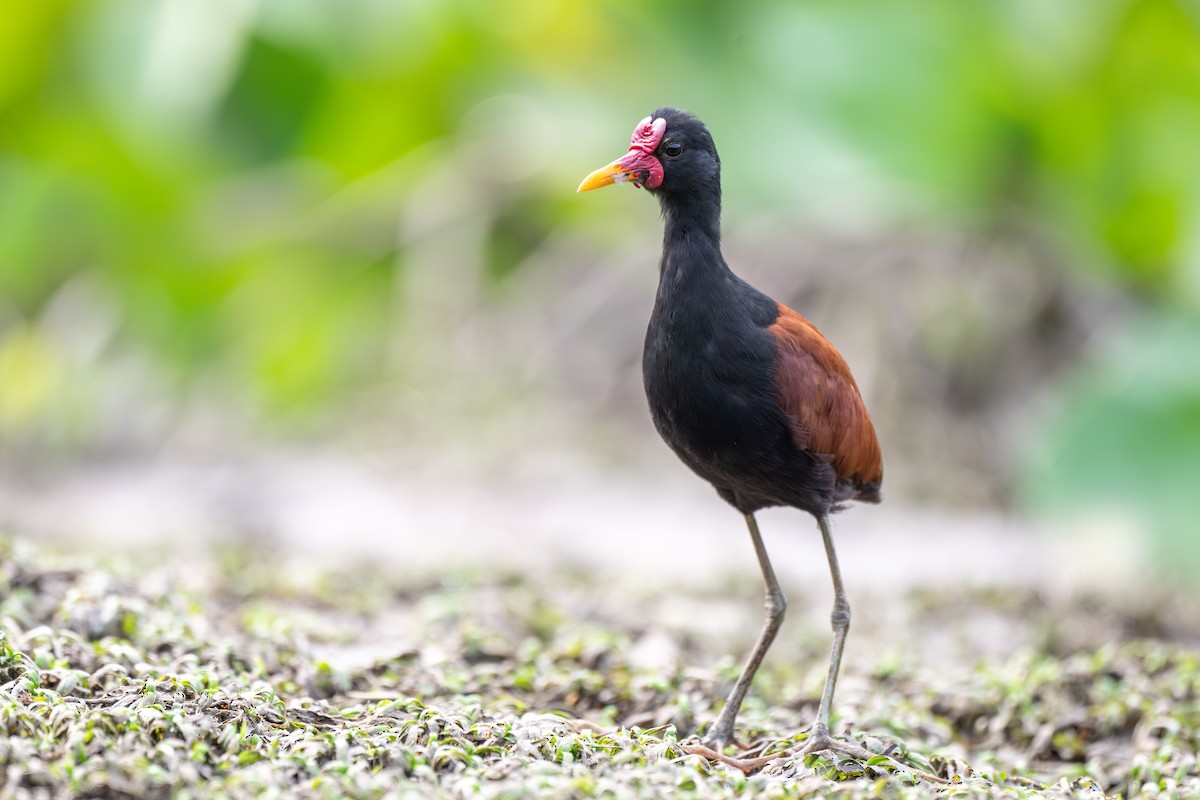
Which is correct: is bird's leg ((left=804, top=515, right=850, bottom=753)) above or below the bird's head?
below

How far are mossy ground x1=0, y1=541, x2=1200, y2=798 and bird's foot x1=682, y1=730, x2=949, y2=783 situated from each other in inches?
1.6

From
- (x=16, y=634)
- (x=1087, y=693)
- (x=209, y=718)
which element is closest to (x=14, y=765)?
(x=209, y=718)

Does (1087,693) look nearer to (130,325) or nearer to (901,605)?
(901,605)

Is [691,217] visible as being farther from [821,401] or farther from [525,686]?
[525,686]

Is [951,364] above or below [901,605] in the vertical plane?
above

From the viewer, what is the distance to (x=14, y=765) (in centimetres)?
287

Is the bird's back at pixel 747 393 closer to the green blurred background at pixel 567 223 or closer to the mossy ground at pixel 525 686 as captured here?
the mossy ground at pixel 525 686

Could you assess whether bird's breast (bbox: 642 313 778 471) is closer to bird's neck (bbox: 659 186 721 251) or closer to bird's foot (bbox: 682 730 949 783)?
bird's neck (bbox: 659 186 721 251)

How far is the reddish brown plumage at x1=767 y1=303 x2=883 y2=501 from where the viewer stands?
11.6ft

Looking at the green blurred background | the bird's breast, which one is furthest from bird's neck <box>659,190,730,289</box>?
the green blurred background

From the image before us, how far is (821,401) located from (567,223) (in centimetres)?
840

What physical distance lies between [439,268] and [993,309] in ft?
15.0

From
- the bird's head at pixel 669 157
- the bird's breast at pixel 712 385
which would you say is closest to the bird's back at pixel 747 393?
the bird's breast at pixel 712 385

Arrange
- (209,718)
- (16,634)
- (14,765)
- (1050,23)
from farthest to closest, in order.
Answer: (1050,23)
(16,634)
(209,718)
(14,765)
